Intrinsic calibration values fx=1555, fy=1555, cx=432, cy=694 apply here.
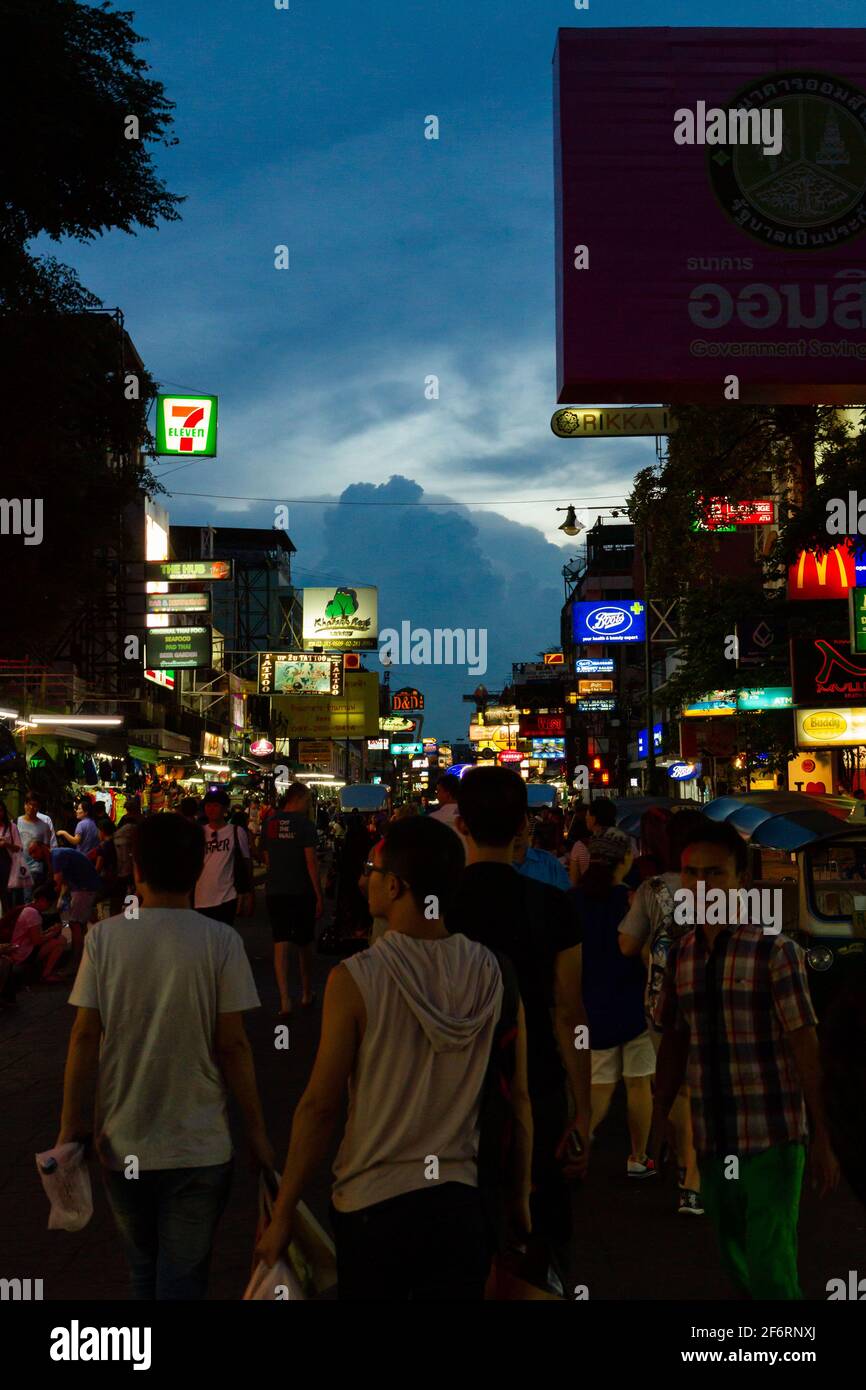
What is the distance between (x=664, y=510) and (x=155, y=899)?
69.9ft

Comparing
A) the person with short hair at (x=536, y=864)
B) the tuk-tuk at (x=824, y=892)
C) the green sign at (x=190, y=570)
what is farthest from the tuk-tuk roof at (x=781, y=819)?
the green sign at (x=190, y=570)

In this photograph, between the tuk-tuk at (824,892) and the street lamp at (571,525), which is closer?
the tuk-tuk at (824,892)

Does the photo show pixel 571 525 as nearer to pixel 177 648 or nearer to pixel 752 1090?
pixel 177 648

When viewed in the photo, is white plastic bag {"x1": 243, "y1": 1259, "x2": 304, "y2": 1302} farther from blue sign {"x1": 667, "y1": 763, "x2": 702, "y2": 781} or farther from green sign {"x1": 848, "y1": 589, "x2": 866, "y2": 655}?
blue sign {"x1": 667, "y1": 763, "x2": 702, "y2": 781}

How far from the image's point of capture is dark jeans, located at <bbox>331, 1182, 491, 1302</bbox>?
3.48 metres

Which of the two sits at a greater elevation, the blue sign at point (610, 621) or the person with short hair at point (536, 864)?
the blue sign at point (610, 621)

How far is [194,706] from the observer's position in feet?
227

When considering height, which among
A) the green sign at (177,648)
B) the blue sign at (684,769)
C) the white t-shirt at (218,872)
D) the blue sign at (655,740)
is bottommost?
the blue sign at (684,769)

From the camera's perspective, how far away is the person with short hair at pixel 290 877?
13547 mm

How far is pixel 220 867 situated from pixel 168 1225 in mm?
9654

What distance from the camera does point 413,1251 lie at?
137 inches

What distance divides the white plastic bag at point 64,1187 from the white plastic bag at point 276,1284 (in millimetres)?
849

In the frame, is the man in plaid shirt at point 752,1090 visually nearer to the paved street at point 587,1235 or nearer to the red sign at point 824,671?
the paved street at point 587,1235
